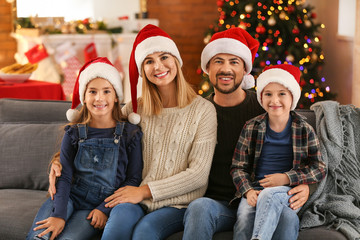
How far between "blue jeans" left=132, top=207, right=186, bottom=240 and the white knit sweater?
63 millimetres

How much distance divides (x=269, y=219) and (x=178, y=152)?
564mm

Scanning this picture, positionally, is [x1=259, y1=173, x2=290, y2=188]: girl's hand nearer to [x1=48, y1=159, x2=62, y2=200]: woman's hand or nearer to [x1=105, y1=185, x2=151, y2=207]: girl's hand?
[x1=105, y1=185, x2=151, y2=207]: girl's hand

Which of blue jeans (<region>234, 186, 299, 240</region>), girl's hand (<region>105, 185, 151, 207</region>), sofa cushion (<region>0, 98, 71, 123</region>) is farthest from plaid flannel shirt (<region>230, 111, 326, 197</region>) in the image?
sofa cushion (<region>0, 98, 71, 123</region>)

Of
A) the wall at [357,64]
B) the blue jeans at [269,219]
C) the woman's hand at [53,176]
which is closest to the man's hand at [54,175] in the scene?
the woman's hand at [53,176]

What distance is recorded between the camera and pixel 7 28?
644 cm

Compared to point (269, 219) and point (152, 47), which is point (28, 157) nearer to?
point (152, 47)

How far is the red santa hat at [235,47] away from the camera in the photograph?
2477 mm

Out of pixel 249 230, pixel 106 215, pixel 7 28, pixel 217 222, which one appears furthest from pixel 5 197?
pixel 7 28

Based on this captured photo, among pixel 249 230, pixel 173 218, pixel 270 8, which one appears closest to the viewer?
pixel 249 230

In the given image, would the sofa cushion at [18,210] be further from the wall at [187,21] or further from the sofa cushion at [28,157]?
the wall at [187,21]

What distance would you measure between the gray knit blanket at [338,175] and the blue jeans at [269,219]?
5.2 inches

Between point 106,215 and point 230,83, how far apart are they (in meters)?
0.88

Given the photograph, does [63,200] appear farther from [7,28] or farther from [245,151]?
[7,28]

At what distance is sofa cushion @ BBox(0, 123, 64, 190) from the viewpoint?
258 cm
